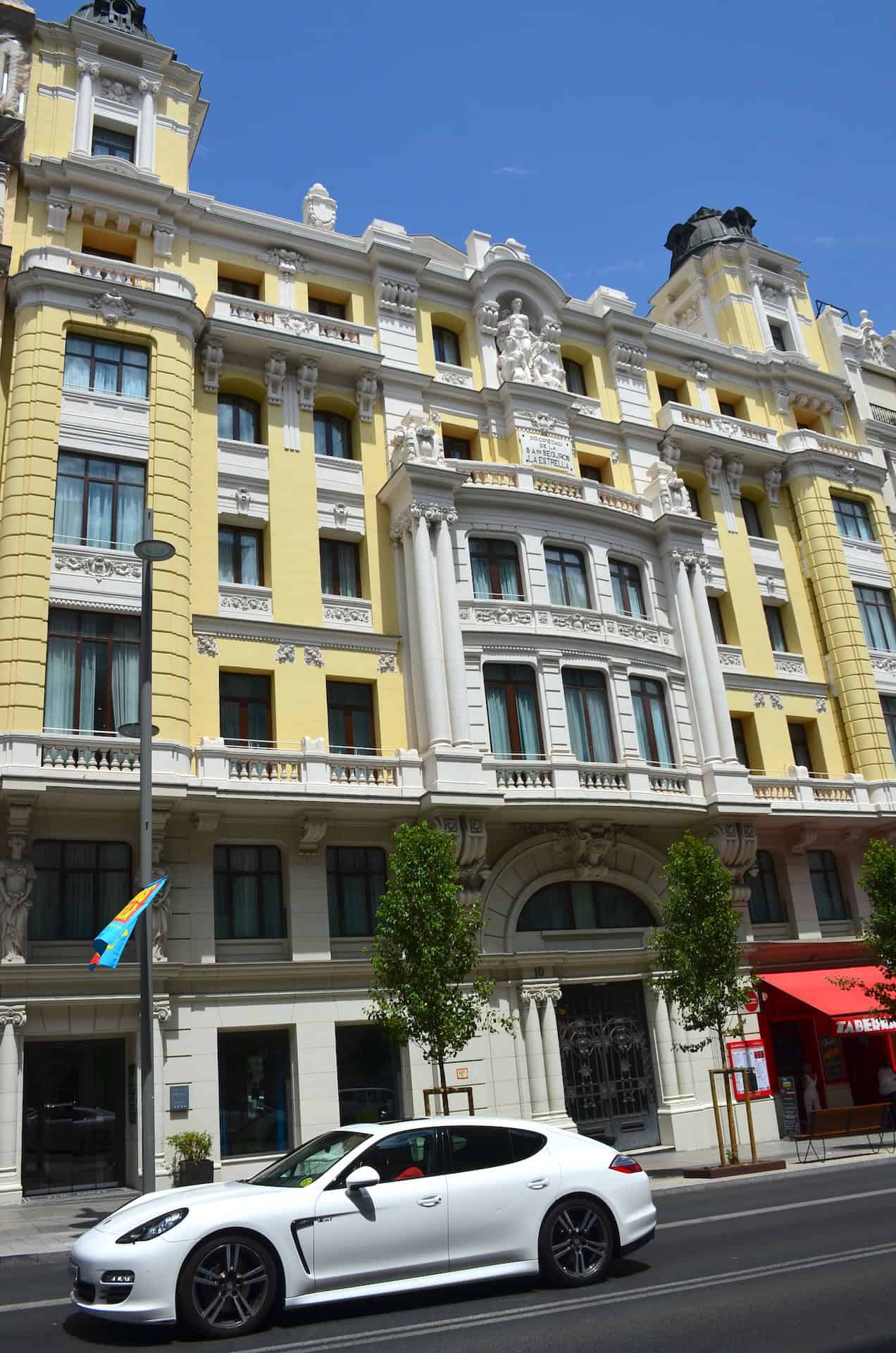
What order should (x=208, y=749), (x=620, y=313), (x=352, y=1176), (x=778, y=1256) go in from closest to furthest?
(x=352, y=1176)
(x=778, y=1256)
(x=208, y=749)
(x=620, y=313)

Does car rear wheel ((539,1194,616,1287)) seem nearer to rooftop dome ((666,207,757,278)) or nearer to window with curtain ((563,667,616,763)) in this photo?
window with curtain ((563,667,616,763))

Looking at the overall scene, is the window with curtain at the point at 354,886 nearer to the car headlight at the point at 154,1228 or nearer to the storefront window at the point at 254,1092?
the storefront window at the point at 254,1092

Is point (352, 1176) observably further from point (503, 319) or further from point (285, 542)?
point (503, 319)

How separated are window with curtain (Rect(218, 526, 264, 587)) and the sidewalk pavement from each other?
1267 cm

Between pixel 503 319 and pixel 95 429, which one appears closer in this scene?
pixel 95 429

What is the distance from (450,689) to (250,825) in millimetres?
5323

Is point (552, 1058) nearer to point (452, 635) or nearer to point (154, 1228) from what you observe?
point (452, 635)

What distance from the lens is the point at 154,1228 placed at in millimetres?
8328

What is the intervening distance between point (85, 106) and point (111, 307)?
6.25 metres

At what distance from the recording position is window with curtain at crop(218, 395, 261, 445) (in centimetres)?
2592

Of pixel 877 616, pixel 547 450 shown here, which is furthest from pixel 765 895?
Answer: pixel 547 450

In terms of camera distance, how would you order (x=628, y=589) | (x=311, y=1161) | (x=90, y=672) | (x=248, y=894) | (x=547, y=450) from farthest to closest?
(x=547, y=450), (x=628, y=589), (x=248, y=894), (x=90, y=672), (x=311, y=1161)

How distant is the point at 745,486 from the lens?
3375 centimetres

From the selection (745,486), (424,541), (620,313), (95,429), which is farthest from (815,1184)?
(620,313)
